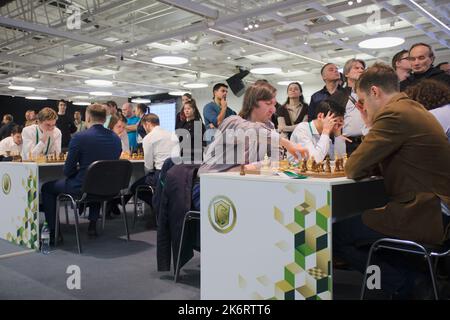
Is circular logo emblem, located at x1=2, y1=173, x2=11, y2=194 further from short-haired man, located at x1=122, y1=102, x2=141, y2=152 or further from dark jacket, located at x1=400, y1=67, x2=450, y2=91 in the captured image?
dark jacket, located at x1=400, y1=67, x2=450, y2=91

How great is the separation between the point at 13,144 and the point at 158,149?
2952 mm

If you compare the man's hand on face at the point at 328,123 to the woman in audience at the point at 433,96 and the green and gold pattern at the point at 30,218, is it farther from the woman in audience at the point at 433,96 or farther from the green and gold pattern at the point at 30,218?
the green and gold pattern at the point at 30,218

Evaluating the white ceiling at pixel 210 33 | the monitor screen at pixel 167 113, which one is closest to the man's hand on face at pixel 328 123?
the white ceiling at pixel 210 33

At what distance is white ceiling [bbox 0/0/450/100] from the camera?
5.18m

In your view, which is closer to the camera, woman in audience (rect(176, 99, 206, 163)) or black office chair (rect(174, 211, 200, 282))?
black office chair (rect(174, 211, 200, 282))

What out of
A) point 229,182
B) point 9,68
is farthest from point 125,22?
point 229,182

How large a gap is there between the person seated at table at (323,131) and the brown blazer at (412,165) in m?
0.93

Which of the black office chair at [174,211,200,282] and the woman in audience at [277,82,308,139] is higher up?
the woman in audience at [277,82,308,139]

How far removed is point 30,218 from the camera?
346cm

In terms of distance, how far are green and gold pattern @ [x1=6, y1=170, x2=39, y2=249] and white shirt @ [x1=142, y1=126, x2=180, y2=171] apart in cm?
125

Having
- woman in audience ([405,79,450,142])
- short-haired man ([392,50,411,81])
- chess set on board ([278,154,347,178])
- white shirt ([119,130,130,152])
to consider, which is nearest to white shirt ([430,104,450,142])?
woman in audience ([405,79,450,142])

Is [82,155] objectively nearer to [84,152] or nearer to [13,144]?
[84,152]
